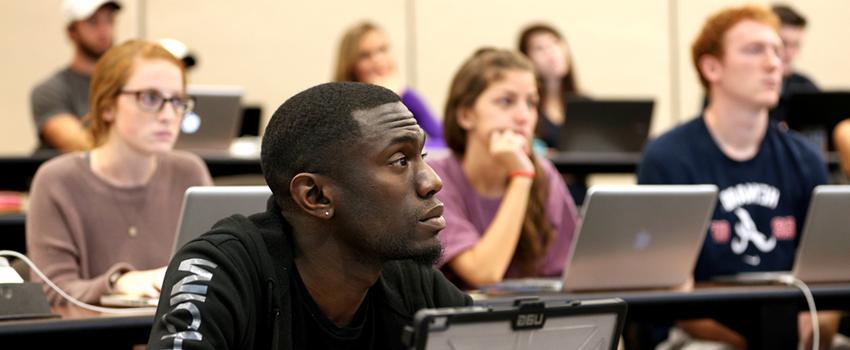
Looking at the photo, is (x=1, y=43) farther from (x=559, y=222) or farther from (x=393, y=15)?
(x=559, y=222)

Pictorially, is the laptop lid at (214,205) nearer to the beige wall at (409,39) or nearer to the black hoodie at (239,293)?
the black hoodie at (239,293)

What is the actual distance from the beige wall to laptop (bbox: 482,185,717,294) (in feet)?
13.4

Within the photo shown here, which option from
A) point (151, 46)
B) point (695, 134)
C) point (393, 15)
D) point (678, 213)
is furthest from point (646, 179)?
point (393, 15)

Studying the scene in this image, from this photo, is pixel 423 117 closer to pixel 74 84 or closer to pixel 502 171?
pixel 74 84

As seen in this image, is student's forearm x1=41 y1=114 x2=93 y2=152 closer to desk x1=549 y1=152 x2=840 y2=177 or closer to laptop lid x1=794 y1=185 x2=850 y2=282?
desk x1=549 y1=152 x2=840 y2=177

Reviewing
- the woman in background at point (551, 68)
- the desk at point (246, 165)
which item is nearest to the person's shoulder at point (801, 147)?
the desk at point (246, 165)

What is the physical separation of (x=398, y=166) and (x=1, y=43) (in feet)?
17.0

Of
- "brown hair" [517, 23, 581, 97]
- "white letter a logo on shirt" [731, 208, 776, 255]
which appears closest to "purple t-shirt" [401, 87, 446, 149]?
"brown hair" [517, 23, 581, 97]

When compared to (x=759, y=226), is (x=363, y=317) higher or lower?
higher

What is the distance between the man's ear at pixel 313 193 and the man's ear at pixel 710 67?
215 cm

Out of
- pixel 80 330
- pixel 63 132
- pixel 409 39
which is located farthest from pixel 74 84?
pixel 80 330

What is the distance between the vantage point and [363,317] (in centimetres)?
173

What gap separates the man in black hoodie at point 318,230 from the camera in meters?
1.59

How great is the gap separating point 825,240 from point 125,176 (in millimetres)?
1621
